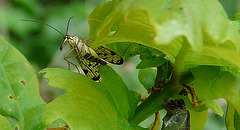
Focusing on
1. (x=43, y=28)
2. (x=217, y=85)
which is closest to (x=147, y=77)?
(x=217, y=85)

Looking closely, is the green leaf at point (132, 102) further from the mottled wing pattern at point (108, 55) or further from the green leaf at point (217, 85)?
the green leaf at point (217, 85)

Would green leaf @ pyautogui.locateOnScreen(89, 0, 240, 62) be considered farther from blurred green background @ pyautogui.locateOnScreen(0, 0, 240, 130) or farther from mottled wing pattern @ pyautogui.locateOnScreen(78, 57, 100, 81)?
blurred green background @ pyautogui.locateOnScreen(0, 0, 240, 130)

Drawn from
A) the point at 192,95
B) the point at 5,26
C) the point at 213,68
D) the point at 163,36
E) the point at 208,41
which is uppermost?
the point at 163,36

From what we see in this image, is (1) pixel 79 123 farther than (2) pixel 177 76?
No

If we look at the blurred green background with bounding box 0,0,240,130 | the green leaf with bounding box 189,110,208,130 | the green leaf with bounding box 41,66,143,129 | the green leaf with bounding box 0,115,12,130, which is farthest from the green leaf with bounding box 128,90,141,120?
the blurred green background with bounding box 0,0,240,130

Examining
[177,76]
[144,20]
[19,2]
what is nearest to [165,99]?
[177,76]

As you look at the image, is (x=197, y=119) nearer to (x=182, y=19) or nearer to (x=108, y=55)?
(x=108, y=55)

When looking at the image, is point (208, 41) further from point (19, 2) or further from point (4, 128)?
point (19, 2)
